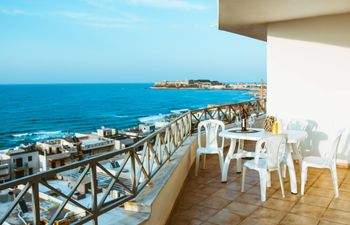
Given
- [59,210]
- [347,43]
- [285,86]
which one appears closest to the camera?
[59,210]

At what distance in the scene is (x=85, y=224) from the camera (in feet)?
6.97

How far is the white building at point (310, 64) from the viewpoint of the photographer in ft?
15.7

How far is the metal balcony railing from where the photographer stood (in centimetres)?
161

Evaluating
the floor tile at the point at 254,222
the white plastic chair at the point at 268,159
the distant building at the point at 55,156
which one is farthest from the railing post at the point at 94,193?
the distant building at the point at 55,156

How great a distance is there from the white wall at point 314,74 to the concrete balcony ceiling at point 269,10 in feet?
0.88

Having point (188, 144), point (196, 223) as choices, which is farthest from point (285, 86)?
point (196, 223)

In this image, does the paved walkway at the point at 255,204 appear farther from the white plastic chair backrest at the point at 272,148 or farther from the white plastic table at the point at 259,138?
the white plastic chair backrest at the point at 272,148

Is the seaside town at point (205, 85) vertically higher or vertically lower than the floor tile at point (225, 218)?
higher

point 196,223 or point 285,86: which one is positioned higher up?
point 285,86

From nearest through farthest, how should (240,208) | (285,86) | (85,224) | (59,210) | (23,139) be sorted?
(59,210) < (85,224) < (240,208) < (285,86) < (23,139)

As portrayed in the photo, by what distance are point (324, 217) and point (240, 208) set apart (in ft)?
2.82

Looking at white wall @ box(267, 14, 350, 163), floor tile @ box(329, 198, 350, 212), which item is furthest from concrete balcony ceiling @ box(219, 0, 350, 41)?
floor tile @ box(329, 198, 350, 212)

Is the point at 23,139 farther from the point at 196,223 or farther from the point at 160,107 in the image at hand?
the point at 196,223

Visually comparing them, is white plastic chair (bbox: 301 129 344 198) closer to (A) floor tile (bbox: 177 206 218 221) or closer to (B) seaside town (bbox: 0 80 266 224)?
(A) floor tile (bbox: 177 206 218 221)
